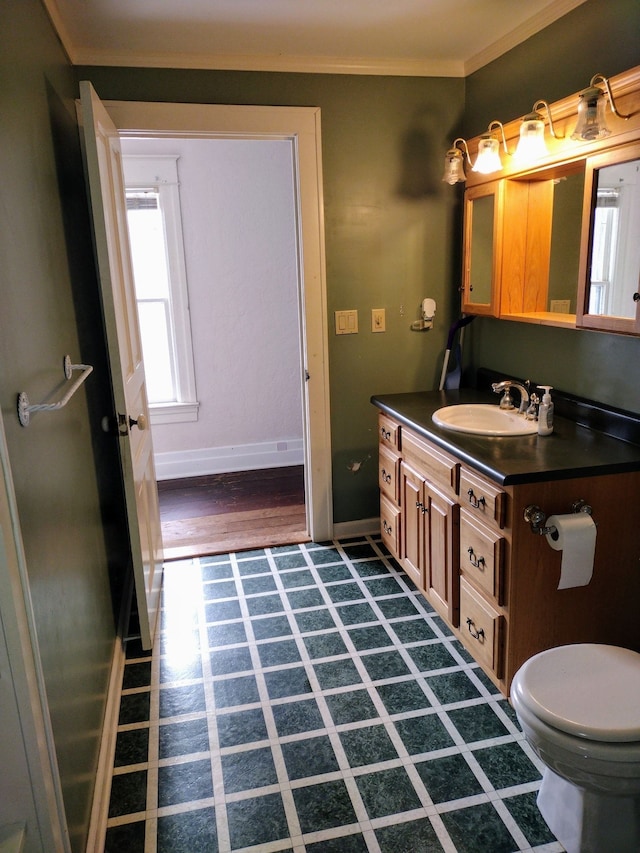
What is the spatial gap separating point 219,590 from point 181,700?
2.45 ft

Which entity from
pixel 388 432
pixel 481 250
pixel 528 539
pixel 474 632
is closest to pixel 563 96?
pixel 481 250

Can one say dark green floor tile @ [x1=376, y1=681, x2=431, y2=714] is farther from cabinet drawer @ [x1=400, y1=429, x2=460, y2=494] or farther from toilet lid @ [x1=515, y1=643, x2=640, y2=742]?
cabinet drawer @ [x1=400, y1=429, x2=460, y2=494]

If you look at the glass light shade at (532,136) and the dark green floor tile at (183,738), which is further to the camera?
the glass light shade at (532,136)

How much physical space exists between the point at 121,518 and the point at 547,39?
2.58m

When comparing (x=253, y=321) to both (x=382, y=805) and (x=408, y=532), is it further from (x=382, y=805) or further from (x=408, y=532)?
(x=382, y=805)

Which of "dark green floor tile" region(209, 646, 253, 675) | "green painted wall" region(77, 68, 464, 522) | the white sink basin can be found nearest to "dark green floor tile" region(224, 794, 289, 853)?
"dark green floor tile" region(209, 646, 253, 675)

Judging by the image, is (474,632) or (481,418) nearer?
(474,632)

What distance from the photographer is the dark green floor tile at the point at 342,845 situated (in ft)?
5.08

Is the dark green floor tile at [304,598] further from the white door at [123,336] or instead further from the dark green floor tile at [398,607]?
the white door at [123,336]

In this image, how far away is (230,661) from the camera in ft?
7.64

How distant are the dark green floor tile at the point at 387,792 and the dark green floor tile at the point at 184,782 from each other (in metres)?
0.43

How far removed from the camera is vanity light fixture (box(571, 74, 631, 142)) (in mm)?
1772

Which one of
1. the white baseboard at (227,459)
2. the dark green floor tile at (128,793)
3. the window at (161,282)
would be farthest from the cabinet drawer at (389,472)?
the window at (161,282)

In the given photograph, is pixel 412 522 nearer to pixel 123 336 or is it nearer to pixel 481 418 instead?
pixel 481 418
